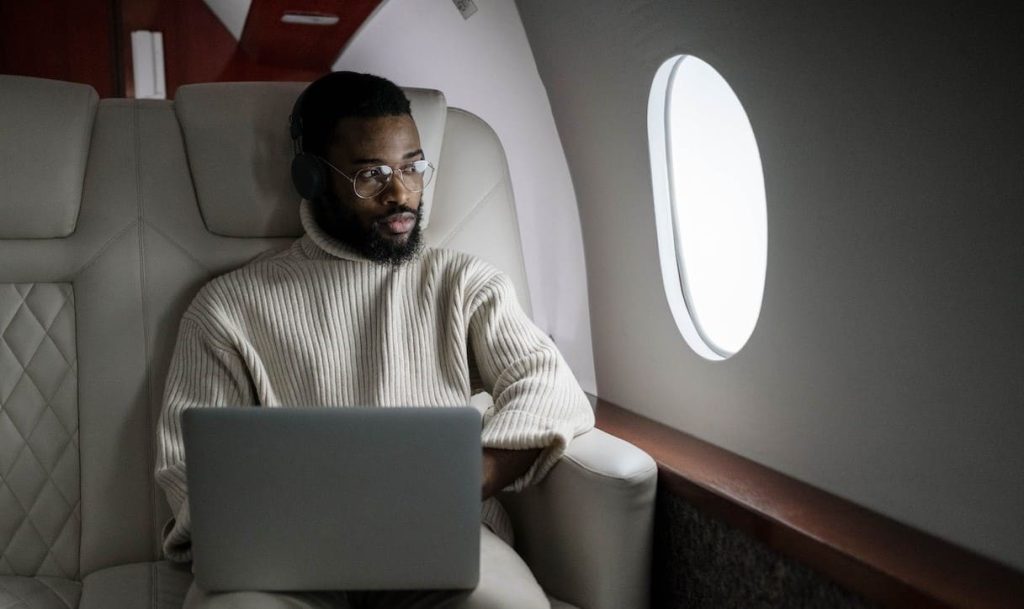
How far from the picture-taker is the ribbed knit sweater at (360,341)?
1506mm

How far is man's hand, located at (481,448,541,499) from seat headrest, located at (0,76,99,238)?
81 cm

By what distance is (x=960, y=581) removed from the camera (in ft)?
3.28

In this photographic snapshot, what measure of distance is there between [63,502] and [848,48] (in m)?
1.36

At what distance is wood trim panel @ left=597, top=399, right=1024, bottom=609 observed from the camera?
0.98 m

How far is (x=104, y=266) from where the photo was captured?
158cm

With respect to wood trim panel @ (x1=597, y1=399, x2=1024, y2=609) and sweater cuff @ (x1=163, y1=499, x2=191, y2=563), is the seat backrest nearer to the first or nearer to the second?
sweater cuff @ (x1=163, y1=499, x2=191, y2=563)

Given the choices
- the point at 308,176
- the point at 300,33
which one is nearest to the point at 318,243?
the point at 308,176

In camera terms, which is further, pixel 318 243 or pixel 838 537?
pixel 318 243

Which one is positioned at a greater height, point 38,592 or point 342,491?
point 342,491

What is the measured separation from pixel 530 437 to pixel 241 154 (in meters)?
0.70

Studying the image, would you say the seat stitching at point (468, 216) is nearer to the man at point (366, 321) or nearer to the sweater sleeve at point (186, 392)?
the man at point (366, 321)

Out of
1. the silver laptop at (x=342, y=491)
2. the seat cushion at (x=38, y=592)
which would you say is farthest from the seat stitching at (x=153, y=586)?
the silver laptop at (x=342, y=491)

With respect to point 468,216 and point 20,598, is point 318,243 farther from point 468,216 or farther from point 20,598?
point 20,598

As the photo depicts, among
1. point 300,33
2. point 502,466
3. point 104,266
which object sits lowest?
point 502,466
